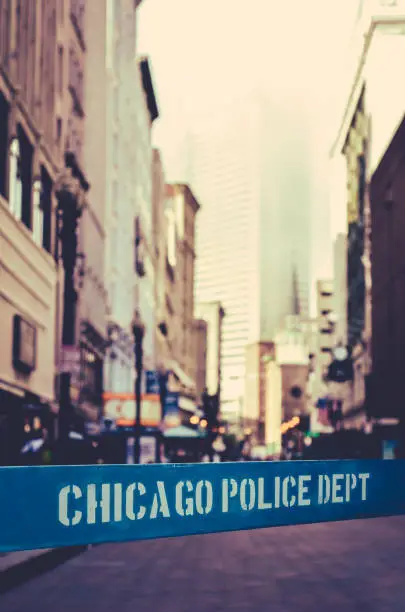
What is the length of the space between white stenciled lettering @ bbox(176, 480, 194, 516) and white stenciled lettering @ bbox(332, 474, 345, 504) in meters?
1.39

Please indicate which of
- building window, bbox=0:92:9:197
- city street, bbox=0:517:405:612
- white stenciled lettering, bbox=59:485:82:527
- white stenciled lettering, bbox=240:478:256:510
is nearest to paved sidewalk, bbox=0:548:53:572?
city street, bbox=0:517:405:612

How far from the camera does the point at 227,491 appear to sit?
727cm

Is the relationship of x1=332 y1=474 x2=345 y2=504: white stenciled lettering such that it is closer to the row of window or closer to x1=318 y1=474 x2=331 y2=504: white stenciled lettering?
x1=318 y1=474 x2=331 y2=504: white stenciled lettering

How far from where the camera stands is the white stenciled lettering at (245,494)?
291 inches

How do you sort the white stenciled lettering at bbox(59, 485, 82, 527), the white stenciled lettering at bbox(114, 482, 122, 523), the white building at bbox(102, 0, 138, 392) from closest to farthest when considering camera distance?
the white stenciled lettering at bbox(59, 485, 82, 527) < the white stenciled lettering at bbox(114, 482, 122, 523) < the white building at bbox(102, 0, 138, 392)

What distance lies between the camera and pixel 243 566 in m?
16.8

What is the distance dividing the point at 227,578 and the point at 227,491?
7.95 metres

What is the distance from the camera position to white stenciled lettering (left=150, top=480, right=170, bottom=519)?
22.7ft

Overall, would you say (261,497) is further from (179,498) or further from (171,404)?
(171,404)

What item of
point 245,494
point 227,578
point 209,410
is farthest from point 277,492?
point 209,410

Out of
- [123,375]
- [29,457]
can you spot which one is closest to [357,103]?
[123,375]

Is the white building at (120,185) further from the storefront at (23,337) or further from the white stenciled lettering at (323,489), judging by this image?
the white stenciled lettering at (323,489)

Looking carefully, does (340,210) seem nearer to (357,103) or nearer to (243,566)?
(357,103)

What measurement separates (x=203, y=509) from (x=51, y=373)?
34185mm
